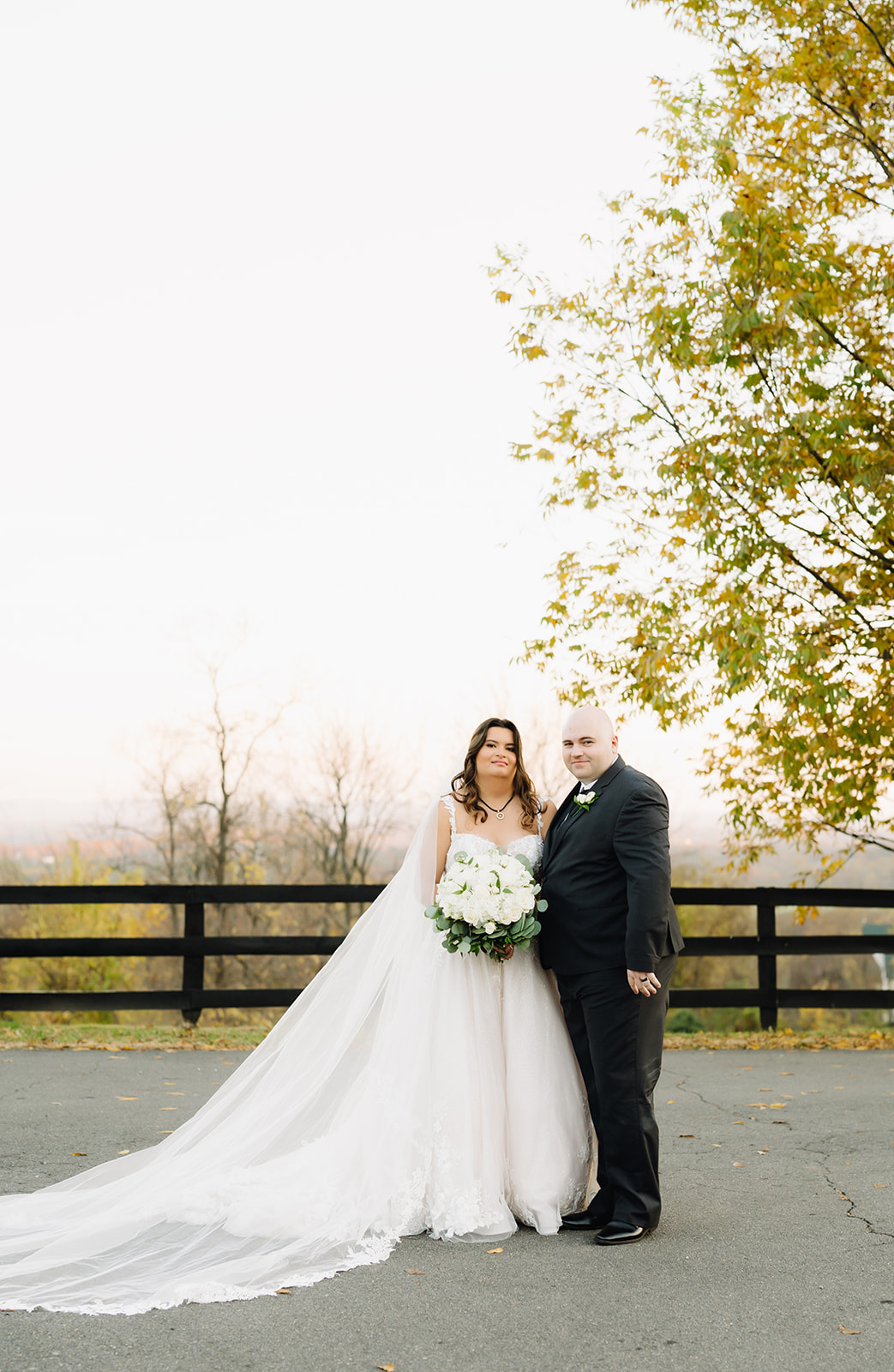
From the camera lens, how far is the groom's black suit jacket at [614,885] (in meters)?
4.70

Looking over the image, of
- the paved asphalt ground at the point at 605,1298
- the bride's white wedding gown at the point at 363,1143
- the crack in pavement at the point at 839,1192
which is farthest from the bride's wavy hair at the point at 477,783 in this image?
the crack in pavement at the point at 839,1192

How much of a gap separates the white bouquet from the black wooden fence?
5.16 metres

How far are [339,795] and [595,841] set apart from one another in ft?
81.2

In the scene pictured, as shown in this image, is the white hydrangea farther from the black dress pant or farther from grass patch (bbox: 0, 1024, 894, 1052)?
grass patch (bbox: 0, 1024, 894, 1052)

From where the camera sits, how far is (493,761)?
5.29 m

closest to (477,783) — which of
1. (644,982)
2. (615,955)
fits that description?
(615,955)

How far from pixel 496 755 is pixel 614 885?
0.85 m

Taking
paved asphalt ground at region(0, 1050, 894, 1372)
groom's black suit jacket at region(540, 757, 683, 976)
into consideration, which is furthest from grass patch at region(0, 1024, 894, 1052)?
groom's black suit jacket at region(540, 757, 683, 976)

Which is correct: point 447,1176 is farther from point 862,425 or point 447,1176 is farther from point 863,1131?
point 862,425

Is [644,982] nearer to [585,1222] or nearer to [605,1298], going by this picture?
[585,1222]

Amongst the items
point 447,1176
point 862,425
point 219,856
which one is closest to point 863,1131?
point 447,1176

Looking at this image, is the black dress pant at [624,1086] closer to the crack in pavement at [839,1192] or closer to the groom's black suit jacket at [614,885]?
the groom's black suit jacket at [614,885]

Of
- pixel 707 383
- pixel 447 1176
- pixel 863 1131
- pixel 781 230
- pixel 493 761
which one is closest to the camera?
pixel 447 1176

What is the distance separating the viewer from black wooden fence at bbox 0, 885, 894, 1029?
1015 centimetres
